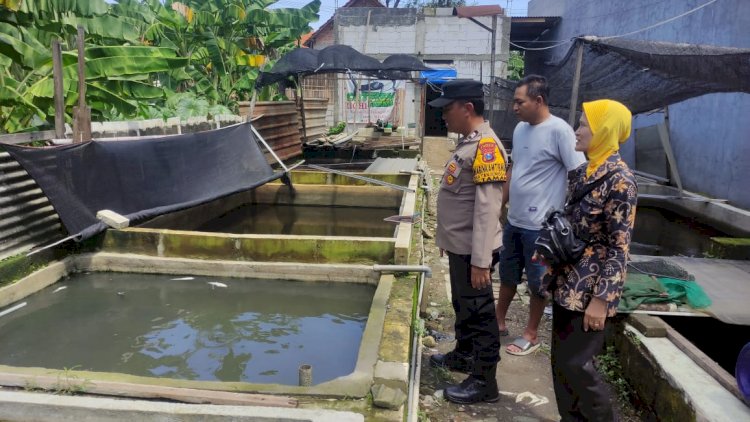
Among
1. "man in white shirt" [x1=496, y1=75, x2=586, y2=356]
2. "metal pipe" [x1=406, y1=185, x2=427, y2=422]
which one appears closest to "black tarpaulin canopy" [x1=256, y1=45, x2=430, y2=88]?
"man in white shirt" [x1=496, y1=75, x2=586, y2=356]

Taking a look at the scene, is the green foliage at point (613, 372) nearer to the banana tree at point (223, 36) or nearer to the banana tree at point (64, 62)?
the banana tree at point (64, 62)

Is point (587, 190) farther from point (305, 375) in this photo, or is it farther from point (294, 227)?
point (294, 227)

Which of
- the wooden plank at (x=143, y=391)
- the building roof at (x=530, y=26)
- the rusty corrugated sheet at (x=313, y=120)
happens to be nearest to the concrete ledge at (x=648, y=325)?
the wooden plank at (x=143, y=391)

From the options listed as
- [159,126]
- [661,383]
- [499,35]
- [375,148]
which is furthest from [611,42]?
[499,35]

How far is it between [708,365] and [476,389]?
4.07ft

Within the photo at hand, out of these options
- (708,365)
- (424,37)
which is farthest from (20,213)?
(424,37)

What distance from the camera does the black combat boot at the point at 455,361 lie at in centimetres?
317

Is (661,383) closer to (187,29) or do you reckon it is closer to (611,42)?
(611,42)

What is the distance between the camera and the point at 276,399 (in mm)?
2369

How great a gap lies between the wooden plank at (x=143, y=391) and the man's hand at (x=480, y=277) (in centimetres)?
107

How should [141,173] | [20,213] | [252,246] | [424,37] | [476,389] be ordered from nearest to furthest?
[476,389] → [20,213] → [252,246] → [141,173] → [424,37]

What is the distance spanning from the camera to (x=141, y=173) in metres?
5.27

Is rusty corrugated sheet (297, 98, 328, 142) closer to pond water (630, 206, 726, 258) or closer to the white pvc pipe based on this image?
pond water (630, 206, 726, 258)

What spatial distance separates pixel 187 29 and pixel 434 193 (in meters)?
7.15
